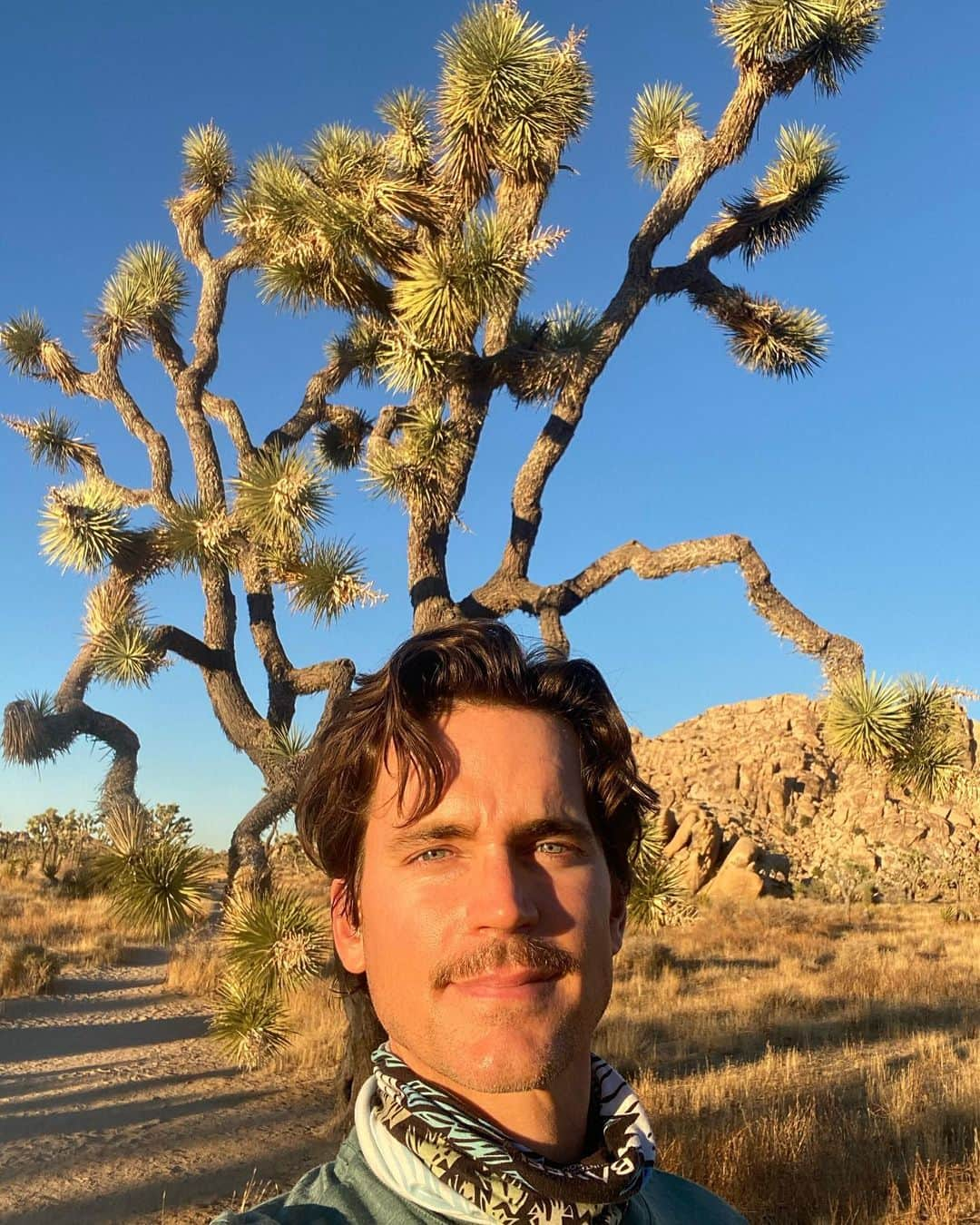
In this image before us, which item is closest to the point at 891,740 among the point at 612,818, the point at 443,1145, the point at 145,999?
the point at 612,818

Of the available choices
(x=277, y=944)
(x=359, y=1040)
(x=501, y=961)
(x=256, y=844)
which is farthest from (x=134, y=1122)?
(x=501, y=961)

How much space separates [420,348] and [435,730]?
190 inches

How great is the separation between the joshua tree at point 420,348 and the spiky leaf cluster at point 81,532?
0.06 ft

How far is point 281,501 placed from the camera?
625cm

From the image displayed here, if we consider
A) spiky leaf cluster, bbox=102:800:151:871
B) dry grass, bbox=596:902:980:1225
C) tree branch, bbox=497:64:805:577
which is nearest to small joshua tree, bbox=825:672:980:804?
dry grass, bbox=596:902:980:1225

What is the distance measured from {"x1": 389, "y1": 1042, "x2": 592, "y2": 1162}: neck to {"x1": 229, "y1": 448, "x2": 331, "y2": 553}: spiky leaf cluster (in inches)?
200

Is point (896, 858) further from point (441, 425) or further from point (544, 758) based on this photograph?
point (544, 758)

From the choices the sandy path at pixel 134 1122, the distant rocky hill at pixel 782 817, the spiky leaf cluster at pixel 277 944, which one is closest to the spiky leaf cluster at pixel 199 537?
the spiky leaf cluster at pixel 277 944

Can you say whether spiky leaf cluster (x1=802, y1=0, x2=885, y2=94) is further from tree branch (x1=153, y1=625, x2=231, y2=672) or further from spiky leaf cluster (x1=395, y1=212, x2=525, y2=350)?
tree branch (x1=153, y1=625, x2=231, y2=672)

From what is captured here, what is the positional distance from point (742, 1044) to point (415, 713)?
322 inches

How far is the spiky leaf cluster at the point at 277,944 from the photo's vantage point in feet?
17.3

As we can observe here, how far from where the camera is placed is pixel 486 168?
6730mm

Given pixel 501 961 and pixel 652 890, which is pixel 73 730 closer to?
pixel 652 890

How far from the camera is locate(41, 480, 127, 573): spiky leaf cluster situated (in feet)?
22.7
